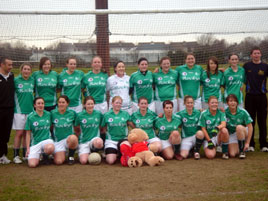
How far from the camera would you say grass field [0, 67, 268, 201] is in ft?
12.2

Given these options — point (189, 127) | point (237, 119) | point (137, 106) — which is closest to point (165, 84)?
point (137, 106)

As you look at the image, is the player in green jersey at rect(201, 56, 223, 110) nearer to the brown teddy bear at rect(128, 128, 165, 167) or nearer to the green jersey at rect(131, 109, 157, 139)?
the green jersey at rect(131, 109, 157, 139)

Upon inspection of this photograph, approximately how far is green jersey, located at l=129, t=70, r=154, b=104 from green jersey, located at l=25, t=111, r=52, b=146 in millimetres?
1702

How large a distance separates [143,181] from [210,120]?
6.54 feet

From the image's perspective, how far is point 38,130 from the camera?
5527 millimetres

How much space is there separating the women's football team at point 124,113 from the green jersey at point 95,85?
18mm

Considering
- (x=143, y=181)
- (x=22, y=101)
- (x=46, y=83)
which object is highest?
(x=46, y=83)

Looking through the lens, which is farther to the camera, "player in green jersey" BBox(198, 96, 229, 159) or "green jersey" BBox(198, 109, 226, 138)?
"green jersey" BBox(198, 109, 226, 138)

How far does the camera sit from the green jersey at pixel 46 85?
5910 millimetres


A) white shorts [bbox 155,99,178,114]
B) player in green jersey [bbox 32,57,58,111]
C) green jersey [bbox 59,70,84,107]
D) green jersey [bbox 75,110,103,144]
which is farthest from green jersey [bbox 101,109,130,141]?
player in green jersey [bbox 32,57,58,111]

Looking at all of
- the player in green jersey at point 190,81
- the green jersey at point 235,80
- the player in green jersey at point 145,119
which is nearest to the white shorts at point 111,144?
the player in green jersey at point 145,119

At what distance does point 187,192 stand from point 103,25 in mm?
4590

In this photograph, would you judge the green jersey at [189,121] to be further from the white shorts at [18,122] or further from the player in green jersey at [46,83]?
the white shorts at [18,122]

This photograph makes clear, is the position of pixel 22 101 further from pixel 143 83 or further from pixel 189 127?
pixel 189 127
